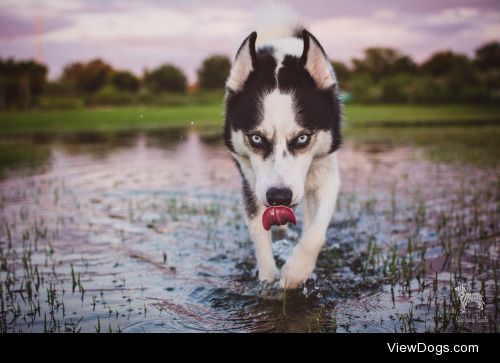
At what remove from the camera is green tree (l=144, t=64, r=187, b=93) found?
25477 millimetres

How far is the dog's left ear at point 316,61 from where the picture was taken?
3.95m

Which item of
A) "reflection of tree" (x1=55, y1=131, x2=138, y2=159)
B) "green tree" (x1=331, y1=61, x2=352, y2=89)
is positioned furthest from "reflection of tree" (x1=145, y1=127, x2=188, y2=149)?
"green tree" (x1=331, y1=61, x2=352, y2=89)

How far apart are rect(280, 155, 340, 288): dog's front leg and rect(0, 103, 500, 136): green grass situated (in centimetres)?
1622

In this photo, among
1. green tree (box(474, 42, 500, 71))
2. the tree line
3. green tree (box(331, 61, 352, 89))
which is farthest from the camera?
the tree line

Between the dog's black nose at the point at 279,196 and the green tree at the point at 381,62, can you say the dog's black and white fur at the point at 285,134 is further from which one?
the green tree at the point at 381,62

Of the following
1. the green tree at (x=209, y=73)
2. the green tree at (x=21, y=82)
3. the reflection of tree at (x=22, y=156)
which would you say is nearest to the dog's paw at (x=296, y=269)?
the reflection of tree at (x=22, y=156)

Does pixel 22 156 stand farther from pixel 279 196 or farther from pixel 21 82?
pixel 279 196

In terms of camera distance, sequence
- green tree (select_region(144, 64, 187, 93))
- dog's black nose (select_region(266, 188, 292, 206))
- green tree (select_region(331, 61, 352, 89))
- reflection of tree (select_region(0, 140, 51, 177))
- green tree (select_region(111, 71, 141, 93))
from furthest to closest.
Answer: green tree (select_region(144, 64, 187, 93)), green tree (select_region(111, 71, 141, 93)), reflection of tree (select_region(0, 140, 51, 177)), green tree (select_region(331, 61, 352, 89)), dog's black nose (select_region(266, 188, 292, 206))

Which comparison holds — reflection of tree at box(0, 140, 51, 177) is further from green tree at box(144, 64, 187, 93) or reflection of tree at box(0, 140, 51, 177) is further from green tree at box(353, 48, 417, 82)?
green tree at box(353, 48, 417, 82)

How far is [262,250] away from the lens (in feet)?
14.2

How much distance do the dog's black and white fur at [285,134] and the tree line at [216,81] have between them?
32.8 ft

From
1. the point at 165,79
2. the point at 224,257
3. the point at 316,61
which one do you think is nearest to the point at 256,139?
the point at 316,61
